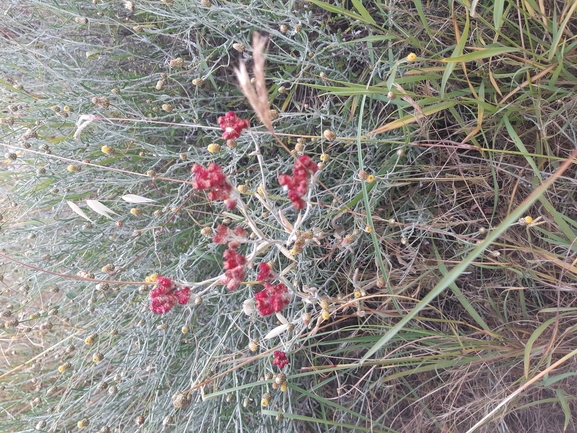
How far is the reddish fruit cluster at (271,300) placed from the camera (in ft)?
2.50

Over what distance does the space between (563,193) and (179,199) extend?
1.15 metres

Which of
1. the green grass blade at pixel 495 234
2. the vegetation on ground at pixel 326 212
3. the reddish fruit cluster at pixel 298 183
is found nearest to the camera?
the green grass blade at pixel 495 234

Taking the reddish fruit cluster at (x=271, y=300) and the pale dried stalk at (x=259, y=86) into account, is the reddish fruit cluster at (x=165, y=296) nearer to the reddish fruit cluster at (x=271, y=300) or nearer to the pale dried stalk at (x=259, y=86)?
the reddish fruit cluster at (x=271, y=300)

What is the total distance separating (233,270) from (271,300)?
108 millimetres

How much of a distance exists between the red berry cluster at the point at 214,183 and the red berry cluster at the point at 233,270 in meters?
0.09

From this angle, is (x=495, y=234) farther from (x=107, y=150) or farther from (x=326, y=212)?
(x=107, y=150)

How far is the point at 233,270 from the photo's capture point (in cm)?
71

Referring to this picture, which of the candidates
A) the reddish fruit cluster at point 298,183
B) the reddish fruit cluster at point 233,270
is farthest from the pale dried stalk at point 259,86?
the reddish fruit cluster at point 233,270

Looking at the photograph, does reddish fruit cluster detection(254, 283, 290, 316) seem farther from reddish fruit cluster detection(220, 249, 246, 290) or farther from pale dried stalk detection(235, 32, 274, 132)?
pale dried stalk detection(235, 32, 274, 132)

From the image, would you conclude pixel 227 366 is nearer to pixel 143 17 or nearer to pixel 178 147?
pixel 178 147

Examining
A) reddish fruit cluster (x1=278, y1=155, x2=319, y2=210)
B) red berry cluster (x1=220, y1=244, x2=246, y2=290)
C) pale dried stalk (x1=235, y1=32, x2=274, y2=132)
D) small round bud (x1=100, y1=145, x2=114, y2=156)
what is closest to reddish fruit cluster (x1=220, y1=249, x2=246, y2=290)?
red berry cluster (x1=220, y1=244, x2=246, y2=290)

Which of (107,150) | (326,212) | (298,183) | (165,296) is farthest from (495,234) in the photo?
(107,150)

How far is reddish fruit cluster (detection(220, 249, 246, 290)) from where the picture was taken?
2.31 ft

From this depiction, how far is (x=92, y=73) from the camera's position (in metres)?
1.52
